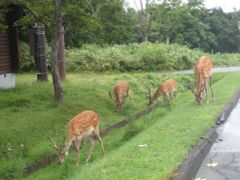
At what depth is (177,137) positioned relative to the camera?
11.4 m

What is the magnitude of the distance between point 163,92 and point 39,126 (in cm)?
637

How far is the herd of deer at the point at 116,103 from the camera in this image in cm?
1152

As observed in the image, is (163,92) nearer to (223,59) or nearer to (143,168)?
(143,168)

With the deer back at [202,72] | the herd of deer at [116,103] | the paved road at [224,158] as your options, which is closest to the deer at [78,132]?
the herd of deer at [116,103]

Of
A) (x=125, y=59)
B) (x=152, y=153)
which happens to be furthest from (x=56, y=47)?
(x=125, y=59)

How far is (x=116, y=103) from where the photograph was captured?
17984 mm

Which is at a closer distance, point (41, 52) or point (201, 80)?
point (201, 80)

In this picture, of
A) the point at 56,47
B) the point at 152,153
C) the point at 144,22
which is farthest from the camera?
the point at 144,22

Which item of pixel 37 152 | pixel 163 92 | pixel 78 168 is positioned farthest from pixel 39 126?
pixel 163 92

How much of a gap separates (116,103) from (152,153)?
26.7 ft

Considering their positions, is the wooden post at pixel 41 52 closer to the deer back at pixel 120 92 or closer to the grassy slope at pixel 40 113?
the grassy slope at pixel 40 113

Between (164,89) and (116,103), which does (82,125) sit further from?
(164,89)

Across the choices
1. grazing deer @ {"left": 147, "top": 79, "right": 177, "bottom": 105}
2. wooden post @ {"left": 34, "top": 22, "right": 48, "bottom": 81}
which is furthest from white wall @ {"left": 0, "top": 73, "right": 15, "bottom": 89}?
grazing deer @ {"left": 147, "top": 79, "right": 177, "bottom": 105}

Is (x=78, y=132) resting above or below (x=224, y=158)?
above
